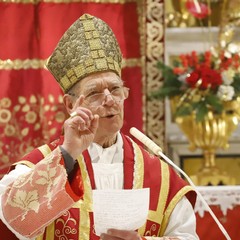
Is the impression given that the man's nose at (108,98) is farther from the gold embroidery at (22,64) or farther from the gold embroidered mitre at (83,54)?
the gold embroidery at (22,64)

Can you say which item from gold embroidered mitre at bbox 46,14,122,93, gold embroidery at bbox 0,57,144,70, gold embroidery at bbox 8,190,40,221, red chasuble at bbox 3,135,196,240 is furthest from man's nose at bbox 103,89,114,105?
gold embroidery at bbox 0,57,144,70

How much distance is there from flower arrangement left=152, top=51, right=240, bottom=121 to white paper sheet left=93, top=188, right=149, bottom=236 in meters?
2.80

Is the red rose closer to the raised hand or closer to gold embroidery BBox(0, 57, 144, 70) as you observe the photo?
gold embroidery BBox(0, 57, 144, 70)

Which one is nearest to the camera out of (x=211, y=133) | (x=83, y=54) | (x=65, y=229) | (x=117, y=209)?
(x=117, y=209)

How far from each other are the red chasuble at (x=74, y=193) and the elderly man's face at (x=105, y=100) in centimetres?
19

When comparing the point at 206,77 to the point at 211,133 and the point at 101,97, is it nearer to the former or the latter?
the point at 211,133

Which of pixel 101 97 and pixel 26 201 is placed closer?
pixel 26 201

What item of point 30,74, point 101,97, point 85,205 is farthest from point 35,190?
point 30,74

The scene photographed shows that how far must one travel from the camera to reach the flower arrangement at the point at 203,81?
17.7 feet

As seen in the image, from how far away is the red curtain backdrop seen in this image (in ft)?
18.6

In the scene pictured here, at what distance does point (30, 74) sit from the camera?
5.73 metres

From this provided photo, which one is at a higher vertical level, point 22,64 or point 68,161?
point 22,64

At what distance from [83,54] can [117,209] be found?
0.85m

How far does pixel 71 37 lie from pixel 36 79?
8.18ft
